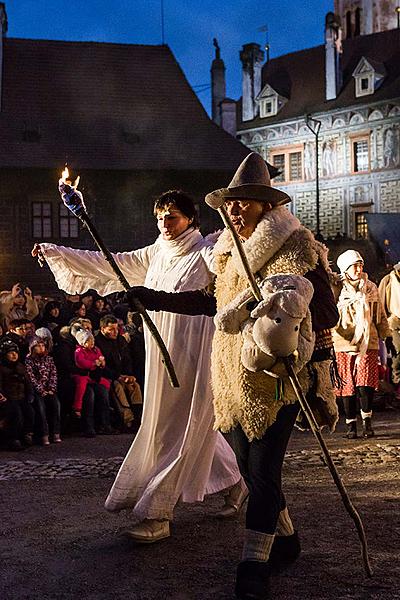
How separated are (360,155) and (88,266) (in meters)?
39.3

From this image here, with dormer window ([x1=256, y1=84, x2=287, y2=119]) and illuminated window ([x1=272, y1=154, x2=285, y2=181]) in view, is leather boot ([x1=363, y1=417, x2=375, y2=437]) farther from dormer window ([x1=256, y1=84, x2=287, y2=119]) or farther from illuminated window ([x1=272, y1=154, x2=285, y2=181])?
dormer window ([x1=256, y1=84, x2=287, y2=119])

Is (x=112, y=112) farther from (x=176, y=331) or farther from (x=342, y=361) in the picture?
(x=176, y=331)

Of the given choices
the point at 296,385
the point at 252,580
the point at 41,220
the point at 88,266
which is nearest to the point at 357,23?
the point at 41,220

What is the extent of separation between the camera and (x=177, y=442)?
5535 mm

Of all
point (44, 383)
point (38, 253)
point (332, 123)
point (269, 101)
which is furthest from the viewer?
point (269, 101)

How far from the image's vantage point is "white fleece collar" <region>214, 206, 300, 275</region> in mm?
4453

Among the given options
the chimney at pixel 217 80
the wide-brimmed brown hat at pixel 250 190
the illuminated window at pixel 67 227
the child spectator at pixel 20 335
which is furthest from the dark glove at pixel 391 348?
the chimney at pixel 217 80

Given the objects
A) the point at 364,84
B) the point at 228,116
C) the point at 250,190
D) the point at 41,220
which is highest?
the point at 364,84

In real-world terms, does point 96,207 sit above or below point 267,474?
above

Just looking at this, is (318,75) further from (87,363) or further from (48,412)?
(48,412)

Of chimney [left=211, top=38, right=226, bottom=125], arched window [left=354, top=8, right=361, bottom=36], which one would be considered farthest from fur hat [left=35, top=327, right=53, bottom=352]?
arched window [left=354, top=8, right=361, bottom=36]

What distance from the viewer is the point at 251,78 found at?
48375mm

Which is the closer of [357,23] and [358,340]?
[358,340]

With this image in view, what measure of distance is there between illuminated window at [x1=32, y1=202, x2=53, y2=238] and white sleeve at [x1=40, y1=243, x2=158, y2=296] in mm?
23718
